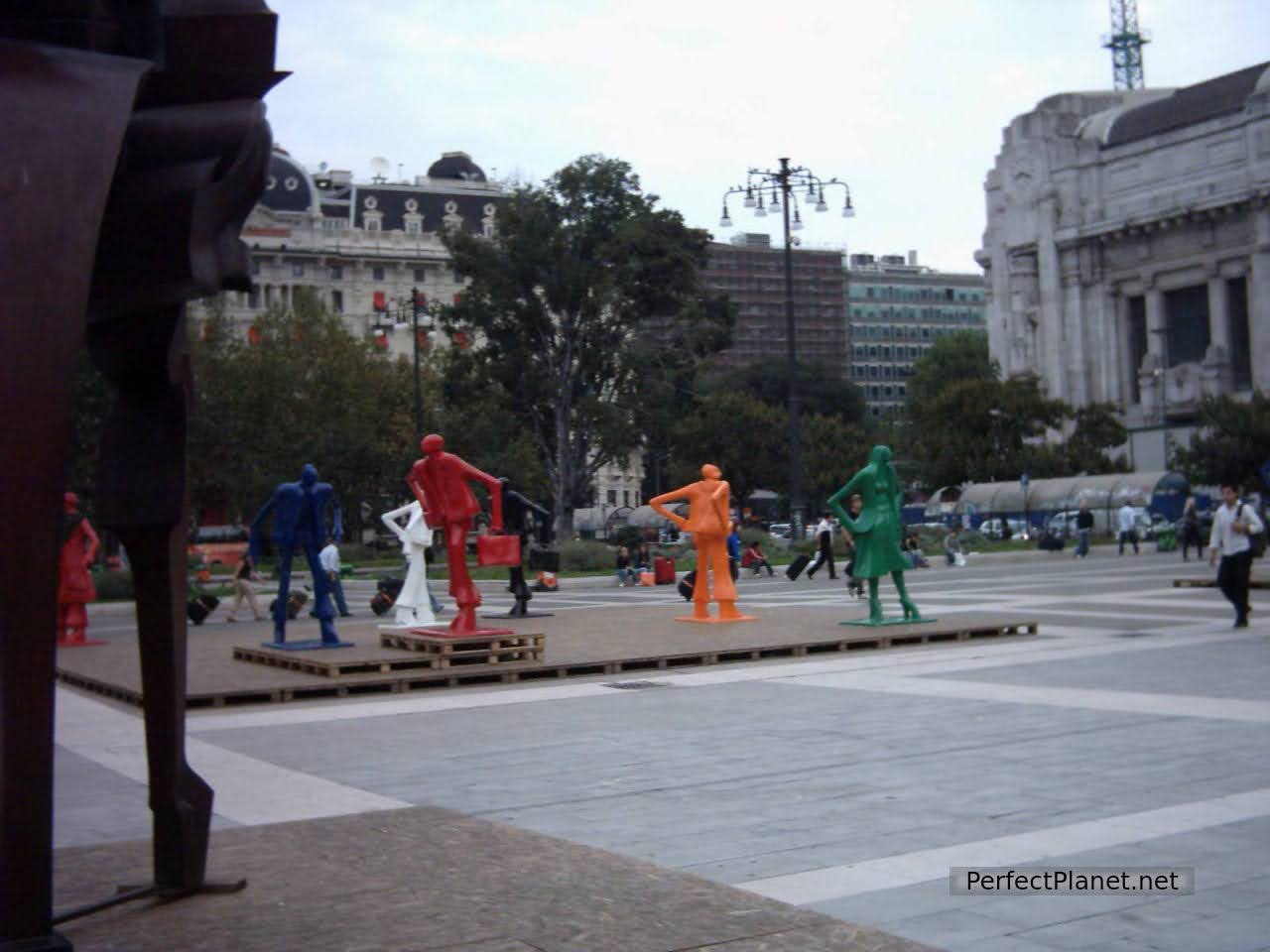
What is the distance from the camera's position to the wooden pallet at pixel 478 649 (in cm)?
1508

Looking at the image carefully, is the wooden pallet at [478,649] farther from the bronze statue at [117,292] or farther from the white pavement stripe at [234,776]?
the bronze statue at [117,292]

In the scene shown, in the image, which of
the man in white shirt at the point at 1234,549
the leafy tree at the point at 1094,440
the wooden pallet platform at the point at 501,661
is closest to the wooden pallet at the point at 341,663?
the wooden pallet platform at the point at 501,661

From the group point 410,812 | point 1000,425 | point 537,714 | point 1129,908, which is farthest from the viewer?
point 1000,425

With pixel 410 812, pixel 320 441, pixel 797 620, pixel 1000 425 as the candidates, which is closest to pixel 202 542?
pixel 320 441

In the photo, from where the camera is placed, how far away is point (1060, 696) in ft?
39.9

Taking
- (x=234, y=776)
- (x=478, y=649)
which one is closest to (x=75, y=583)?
(x=478, y=649)

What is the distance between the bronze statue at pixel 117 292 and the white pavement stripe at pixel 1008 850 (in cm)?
243

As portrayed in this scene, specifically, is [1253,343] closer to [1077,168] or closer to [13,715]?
[1077,168]

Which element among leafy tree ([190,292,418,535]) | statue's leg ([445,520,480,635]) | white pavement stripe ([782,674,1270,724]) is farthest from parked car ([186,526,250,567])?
white pavement stripe ([782,674,1270,724])

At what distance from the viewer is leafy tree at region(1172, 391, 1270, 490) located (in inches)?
2320

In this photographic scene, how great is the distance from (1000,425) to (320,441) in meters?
31.4

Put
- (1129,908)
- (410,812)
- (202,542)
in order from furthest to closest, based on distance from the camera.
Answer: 1. (202,542)
2. (410,812)
3. (1129,908)

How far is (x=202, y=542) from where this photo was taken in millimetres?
63000

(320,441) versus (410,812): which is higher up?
(320,441)
